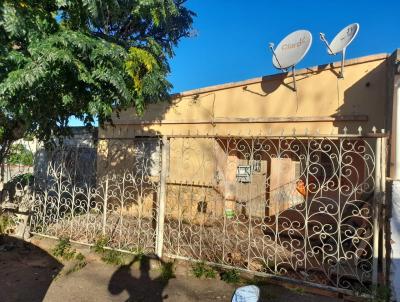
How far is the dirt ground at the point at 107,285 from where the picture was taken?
15.4 ft

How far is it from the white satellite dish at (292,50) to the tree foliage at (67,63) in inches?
129

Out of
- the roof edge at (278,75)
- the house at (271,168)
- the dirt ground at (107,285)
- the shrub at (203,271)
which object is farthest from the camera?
the roof edge at (278,75)

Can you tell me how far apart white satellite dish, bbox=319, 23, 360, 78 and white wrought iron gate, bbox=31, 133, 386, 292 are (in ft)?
6.24

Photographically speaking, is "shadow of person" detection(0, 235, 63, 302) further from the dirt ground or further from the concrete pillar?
the concrete pillar

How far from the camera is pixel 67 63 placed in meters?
4.03

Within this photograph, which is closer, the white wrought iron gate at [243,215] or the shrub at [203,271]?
the white wrought iron gate at [243,215]

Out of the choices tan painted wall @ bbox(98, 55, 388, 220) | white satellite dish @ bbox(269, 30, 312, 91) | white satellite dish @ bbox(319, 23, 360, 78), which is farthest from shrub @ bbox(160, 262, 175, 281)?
white satellite dish @ bbox(319, 23, 360, 78)

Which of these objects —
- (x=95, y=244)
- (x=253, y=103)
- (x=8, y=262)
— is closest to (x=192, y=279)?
(x=95, y=244)

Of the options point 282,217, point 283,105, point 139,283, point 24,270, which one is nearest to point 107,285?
point 139,283

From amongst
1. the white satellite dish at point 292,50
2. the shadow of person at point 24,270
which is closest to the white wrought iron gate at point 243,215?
the shadow of person at point 24,270

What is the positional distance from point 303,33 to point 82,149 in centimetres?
496

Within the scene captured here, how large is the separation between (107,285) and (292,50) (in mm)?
5785

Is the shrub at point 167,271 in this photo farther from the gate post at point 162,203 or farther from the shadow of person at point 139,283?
the gate post at point 162,203

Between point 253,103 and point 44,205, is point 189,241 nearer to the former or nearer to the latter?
point 44,205
